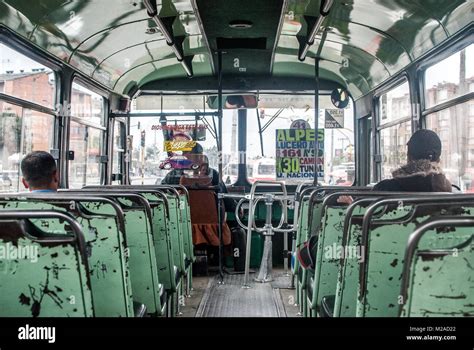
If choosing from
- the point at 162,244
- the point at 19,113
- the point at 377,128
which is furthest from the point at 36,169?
the point at 377,128

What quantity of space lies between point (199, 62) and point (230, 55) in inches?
21.4

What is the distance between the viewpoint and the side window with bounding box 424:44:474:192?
10.9 ft

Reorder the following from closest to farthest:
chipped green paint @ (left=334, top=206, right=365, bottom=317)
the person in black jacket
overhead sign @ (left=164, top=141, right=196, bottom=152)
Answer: chipped green paint @ (left=334, top=206, right=365, bottom=317) → the person in black jacket → overhead sign @ (left=164, top=141, right=196, bottom=152)

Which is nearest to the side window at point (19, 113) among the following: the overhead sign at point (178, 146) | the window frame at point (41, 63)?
the window frame at point (41, 63)

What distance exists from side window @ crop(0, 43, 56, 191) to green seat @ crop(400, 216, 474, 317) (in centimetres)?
283

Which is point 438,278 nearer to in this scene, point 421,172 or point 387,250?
point 387,250

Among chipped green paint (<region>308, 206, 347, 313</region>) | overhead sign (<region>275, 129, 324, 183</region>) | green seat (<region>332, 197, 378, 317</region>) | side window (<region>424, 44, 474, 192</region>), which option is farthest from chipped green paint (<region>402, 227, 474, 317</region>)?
overhead sign (<region>275, 129, 324, 183</region>)

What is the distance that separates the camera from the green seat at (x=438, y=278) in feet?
4.30

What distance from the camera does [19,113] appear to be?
3.47 m

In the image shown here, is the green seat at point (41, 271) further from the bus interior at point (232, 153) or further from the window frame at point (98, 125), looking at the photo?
the window frame at point (98, 125)

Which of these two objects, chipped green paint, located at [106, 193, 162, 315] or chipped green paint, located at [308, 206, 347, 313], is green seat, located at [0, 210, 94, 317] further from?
chipped green paint, located at [308, 206, 347, 313]

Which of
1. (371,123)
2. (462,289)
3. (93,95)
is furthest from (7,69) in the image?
(371,123)

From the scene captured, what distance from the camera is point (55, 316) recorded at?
1.58 m
